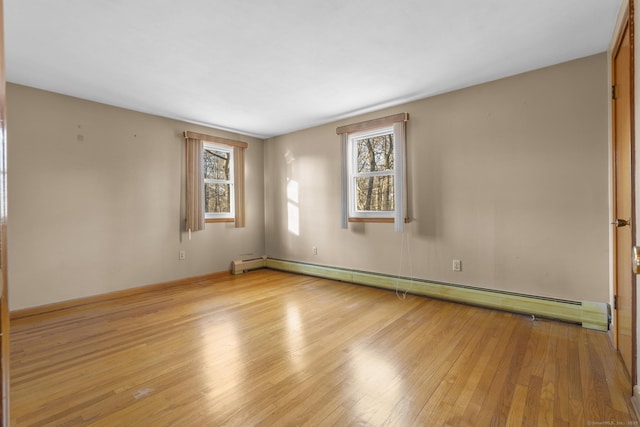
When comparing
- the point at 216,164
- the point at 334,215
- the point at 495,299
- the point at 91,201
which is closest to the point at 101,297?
the point at 91,201

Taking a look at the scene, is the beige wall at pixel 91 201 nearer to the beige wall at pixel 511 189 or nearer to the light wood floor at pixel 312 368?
the light wood floor at pixel 312 368

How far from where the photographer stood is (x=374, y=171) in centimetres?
431

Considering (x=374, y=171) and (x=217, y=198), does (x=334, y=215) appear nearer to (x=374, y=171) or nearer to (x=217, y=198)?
(x=374, y=171)

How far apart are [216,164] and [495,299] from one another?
176 inches

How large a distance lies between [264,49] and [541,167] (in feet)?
9.42

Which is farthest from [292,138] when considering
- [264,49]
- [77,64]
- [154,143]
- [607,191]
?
[607,191]

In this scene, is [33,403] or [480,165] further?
[480,165]

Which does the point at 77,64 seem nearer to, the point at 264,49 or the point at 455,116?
the point at 264,49

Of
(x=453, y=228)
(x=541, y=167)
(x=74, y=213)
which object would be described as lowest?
(x=453, y=228)

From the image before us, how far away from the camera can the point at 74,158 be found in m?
3.56

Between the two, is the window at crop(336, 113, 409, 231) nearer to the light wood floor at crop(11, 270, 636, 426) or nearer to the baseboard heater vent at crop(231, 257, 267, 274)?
the light wood floor at crop(11, 270, 636, 426)

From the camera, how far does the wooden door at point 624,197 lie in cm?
177

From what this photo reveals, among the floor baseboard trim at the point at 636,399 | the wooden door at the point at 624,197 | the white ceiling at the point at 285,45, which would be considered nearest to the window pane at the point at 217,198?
the white ceiling at the point at 285,45

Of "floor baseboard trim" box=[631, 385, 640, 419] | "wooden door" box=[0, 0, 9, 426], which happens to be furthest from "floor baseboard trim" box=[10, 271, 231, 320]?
"floor baseboard trim" box=[631, 385, 640, 419]
